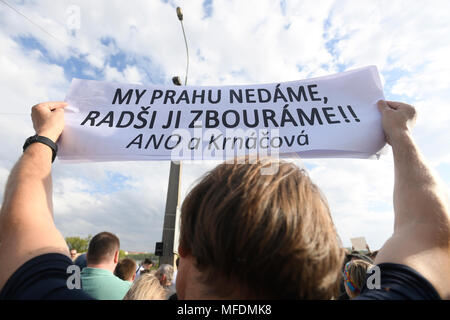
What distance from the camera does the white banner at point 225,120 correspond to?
1667mm

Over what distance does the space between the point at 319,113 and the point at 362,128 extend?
0.94 ft

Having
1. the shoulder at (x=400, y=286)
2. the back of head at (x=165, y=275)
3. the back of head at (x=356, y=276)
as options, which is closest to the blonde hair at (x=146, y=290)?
the shoulder at (x=400, y=286)

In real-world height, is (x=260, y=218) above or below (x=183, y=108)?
below

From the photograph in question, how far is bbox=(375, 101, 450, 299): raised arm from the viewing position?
2.71 feet

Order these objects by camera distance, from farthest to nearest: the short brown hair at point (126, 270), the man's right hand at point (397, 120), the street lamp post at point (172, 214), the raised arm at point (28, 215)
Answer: the street lamp post at point (172, 214), the short brown hair at point (126, 270), the man's right hand at point (397, 120), the raised arm at point (28, 215)

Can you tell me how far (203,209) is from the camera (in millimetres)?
732

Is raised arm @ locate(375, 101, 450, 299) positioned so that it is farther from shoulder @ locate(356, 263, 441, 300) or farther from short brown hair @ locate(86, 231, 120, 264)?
short brown hair @ locate(86, 231, 120, 264)

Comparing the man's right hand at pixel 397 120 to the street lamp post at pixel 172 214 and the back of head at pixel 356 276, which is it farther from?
the street lamp post at pixel 172 214

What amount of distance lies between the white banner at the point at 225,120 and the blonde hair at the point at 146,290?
866mm

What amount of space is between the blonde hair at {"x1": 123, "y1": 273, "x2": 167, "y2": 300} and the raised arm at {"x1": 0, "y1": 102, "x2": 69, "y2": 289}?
899 millimetres
